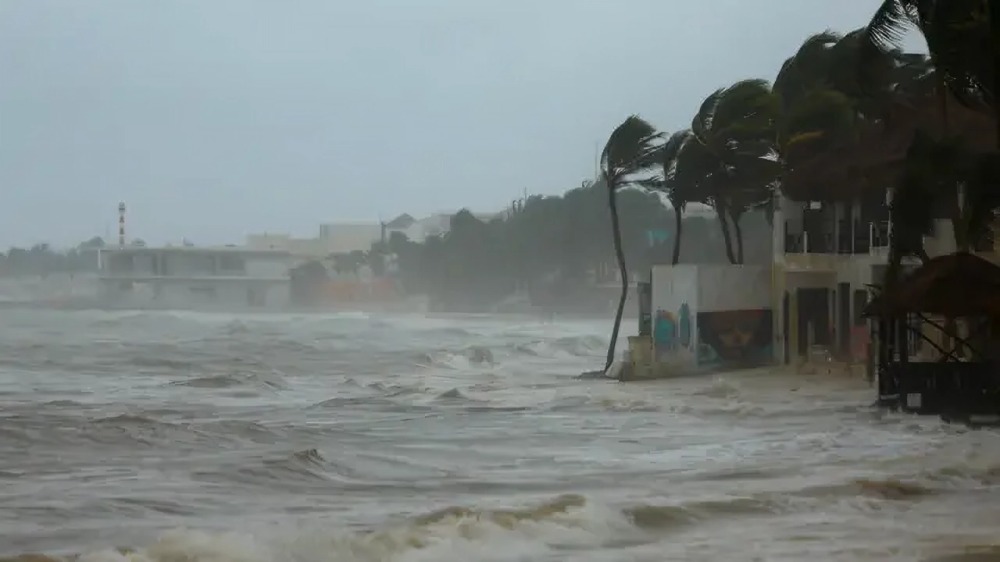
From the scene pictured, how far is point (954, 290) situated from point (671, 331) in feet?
37.9

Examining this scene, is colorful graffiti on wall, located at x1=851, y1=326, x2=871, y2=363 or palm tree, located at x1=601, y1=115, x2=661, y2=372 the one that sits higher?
palm tree, located at x1=601, y1=115, x2=661, y2=372

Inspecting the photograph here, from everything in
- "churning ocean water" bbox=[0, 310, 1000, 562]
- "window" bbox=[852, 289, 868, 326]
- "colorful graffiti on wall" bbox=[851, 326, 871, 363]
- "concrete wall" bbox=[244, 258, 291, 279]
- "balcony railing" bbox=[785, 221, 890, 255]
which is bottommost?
"churning ocean water" bbox=[0, 310, 1000, 562]

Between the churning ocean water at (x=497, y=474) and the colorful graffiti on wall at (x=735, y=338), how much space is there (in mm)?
989

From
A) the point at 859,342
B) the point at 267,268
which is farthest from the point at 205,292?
the point at 859,342

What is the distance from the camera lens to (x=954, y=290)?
49.6ft

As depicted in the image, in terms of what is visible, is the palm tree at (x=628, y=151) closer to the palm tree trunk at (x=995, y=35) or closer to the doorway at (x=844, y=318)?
the doorway at (x=844, y=318)

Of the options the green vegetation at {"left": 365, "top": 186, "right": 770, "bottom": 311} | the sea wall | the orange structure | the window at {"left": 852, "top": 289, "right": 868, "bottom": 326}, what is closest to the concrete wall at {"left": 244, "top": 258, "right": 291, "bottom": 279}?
the orange structure

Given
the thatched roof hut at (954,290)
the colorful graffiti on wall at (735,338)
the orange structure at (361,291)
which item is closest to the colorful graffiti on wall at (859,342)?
the colorful graffiti on wall at (735,338)

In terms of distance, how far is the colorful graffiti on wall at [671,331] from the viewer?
85.3ft

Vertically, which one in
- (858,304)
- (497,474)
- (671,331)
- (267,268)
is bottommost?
(497,474)

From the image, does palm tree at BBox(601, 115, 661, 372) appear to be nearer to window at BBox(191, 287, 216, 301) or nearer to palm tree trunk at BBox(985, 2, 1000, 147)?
palm tree trunk at BBox(985, 2, 1000, 147)

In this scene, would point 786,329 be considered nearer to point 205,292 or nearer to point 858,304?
point 858,304

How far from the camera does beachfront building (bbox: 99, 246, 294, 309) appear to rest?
8769 cm

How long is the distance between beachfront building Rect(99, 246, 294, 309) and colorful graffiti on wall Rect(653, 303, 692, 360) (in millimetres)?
62774
